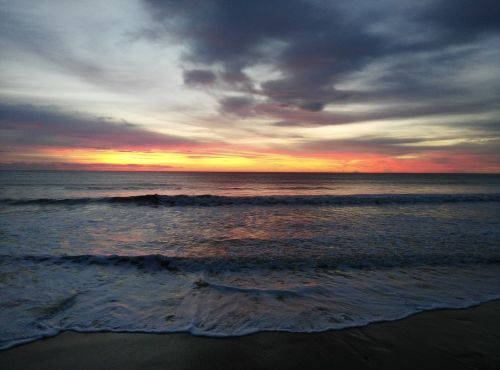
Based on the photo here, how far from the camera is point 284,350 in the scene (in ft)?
12.3

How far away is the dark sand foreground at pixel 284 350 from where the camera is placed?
3469mm

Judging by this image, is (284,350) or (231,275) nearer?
(284,350)

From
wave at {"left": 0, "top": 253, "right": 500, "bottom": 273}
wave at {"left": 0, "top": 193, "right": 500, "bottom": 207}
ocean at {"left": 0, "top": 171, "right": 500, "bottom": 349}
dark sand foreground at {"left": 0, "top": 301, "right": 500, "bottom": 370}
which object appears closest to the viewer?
dark sand foreground at {"left": 0, "top": 301, "right": 500, "bottom": 370}

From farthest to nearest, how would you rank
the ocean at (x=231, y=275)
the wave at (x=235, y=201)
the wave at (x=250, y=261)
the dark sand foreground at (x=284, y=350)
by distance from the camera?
1. the wave at (x=235, y=201)
2. the wave at (x=250, y=261)
3. the ocean at (x=231, y=275)
4. the dark sand foreground at (x=284, y=350)

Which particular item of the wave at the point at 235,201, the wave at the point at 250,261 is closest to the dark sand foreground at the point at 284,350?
the wave at the point at 250,261

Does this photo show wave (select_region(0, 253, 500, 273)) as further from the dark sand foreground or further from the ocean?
the dark sand foreground

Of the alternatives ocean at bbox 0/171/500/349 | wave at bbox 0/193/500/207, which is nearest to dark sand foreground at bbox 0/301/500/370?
ocean at bbox 0/171/500/349

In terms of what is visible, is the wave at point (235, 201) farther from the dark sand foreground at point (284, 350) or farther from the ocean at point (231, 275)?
the dark sand foreground at point (284, 350)

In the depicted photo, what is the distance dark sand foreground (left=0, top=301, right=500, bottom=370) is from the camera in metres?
3.47

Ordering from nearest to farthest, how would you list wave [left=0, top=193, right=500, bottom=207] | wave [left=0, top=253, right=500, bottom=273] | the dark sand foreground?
the dark sand foreground
wave [left=0, top=253, right=500, bottom=273]
wave [left=0, top=193, right=500, bottom=207]

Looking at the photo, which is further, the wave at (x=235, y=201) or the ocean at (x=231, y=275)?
the wave at (x=235, y=201)

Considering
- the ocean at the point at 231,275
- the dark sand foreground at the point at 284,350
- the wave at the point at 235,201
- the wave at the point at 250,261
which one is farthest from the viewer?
the wave at the point at 235,201

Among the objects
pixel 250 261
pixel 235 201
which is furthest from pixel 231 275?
pixel 235 201

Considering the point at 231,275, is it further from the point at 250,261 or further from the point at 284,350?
the point at 284,350
